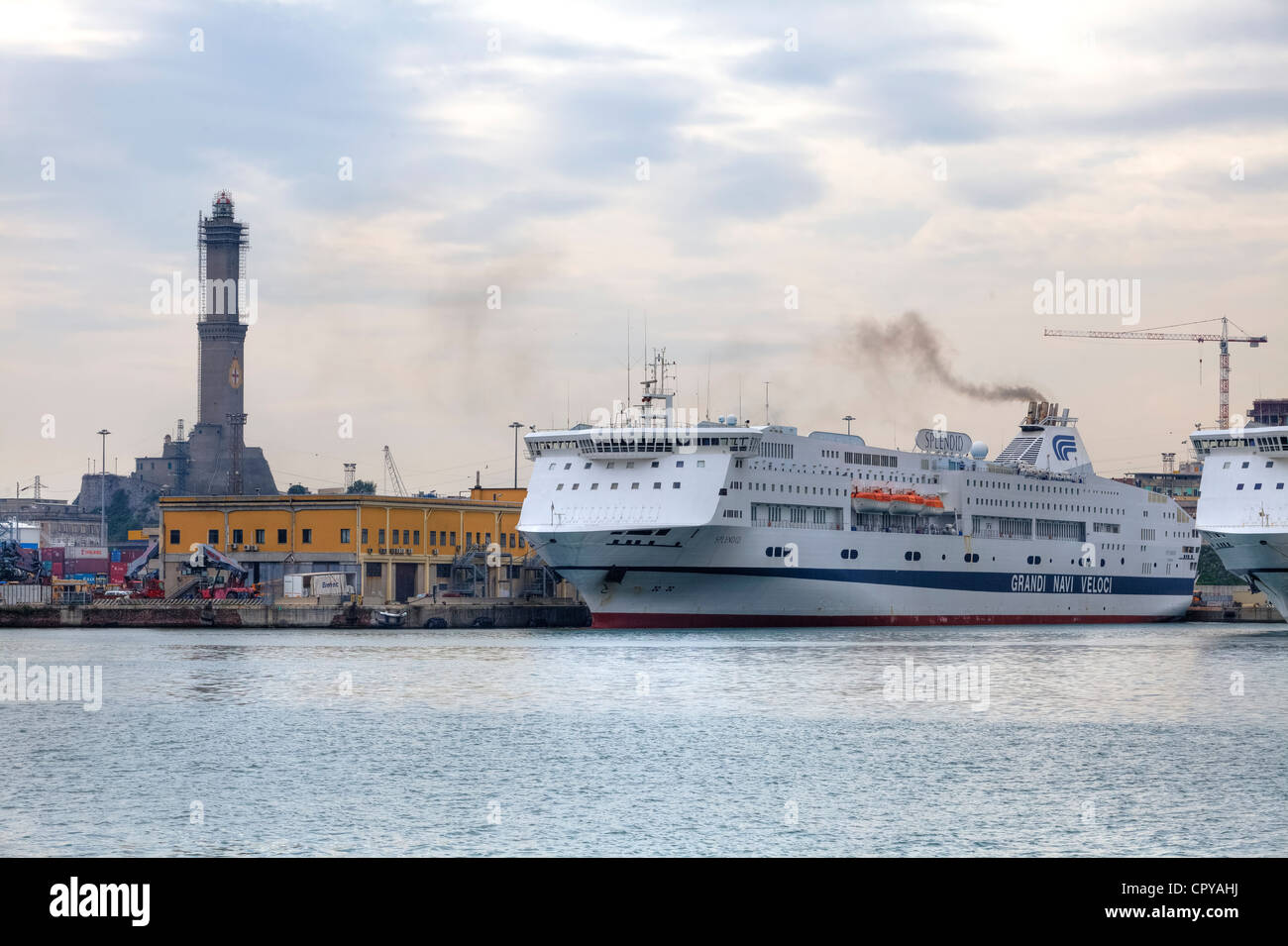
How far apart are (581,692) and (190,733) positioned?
1182 cm

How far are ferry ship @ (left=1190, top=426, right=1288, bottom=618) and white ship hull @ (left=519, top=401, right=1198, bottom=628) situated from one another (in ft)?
49.3

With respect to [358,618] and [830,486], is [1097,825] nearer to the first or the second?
[830,486]

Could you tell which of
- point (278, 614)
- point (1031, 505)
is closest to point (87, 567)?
point (278, 614)

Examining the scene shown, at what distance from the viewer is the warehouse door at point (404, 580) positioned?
90.0m

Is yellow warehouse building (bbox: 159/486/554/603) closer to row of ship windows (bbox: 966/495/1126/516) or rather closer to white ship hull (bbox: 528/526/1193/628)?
white ship hull (bbox: 528/526/1193/628)

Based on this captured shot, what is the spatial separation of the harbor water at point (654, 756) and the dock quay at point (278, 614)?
1015 inches

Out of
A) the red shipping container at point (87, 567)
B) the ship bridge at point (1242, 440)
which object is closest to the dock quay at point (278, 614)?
the ship bridge at point (1242, 440)

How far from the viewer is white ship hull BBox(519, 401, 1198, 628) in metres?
67.5

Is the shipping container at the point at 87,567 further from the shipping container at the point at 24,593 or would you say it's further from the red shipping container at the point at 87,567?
the shipping container at the point at 24,593

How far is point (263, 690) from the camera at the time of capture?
4322 cm

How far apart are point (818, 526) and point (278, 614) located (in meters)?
29.1

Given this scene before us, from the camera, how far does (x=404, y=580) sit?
9062 cm
